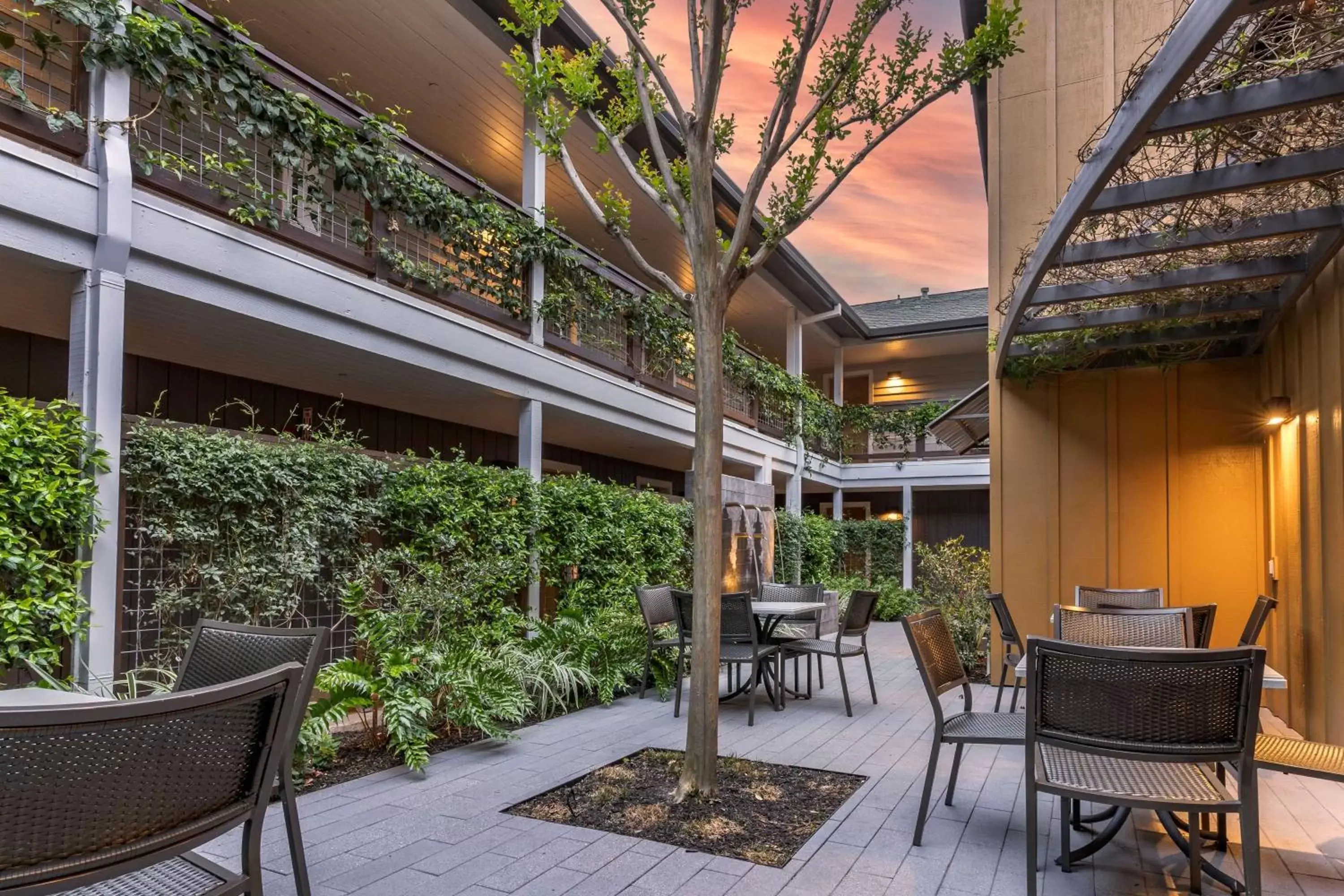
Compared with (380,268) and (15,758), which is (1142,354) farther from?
(15,758)

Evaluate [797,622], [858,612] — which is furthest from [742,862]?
[797,622]

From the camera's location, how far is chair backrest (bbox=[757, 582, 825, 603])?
25.8 feet

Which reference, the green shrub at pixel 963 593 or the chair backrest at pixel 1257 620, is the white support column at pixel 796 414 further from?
the chair backrest at pixel 1257 620

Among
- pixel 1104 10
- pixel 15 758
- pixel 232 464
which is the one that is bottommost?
pixel 15 758

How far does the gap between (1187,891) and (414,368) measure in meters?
6.11

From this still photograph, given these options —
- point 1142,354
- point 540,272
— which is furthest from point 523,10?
point 1142,354

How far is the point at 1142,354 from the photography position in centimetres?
716

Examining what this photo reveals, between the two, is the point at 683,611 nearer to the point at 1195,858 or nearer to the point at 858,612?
the point at 858,612

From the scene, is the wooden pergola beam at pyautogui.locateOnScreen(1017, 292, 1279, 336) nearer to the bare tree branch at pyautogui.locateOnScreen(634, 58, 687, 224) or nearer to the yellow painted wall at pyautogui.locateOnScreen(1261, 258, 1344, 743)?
the yellow painted wall at pyautogui.locateOnScreen(1261, 258, 1344, 743)

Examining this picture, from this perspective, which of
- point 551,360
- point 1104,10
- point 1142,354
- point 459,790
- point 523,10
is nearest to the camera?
point 459,790

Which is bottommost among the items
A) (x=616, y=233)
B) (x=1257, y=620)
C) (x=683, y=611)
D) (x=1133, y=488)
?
(x=683, y=611)

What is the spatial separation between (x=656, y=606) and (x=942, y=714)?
347 centimetres

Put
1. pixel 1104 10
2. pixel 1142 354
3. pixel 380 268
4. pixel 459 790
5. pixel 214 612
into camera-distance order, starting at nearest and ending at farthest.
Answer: pixel 459 790
pixel 214 612
pixel 380 268
pixel 1142 354
pixel 1104 10

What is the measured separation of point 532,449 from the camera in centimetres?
806
